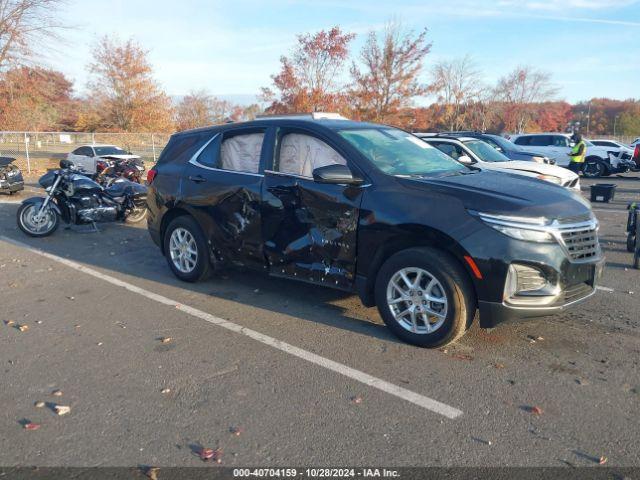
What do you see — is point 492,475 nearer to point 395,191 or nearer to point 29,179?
point 395,191

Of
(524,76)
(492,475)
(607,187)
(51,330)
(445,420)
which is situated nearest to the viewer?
(492,475)

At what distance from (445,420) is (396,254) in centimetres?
140

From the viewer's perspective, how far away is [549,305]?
3.92m

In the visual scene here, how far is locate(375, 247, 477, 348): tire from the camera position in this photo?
397 cm

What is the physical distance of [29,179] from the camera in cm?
1998

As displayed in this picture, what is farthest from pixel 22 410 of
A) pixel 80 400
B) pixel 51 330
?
pixel 51 330

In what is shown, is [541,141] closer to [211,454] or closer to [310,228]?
[310,228]

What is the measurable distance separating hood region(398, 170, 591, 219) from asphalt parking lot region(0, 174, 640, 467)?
1119mm

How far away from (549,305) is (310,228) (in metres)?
2.06

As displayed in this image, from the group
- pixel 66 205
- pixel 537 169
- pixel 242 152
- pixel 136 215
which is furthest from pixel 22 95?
pixel 242 152

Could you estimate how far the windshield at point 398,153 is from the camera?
15.3 feet

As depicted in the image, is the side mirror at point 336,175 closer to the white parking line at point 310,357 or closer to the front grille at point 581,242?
the white parking line at point 310,357

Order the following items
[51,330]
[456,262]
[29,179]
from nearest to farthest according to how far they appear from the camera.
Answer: [456,262], [51,330], [29,179]

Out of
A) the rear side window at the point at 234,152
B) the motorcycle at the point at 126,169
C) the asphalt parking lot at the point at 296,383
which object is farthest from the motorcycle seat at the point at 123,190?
the motorcycle at the point at 126,169
